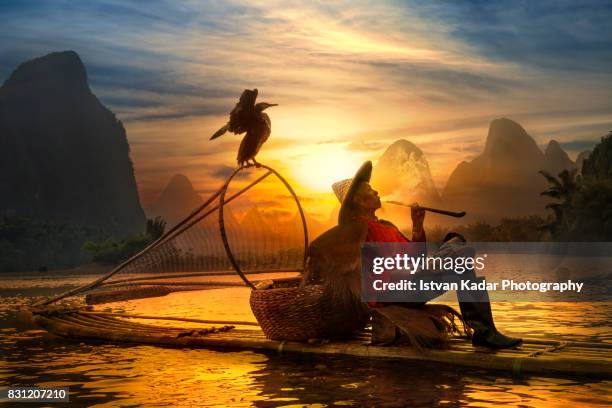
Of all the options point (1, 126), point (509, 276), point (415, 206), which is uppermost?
point (1, 126)

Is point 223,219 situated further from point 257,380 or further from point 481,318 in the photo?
point 481,318

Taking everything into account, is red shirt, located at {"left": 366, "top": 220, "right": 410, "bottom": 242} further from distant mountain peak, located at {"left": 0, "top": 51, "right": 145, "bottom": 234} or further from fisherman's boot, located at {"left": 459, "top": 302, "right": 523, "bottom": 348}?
distant mountain peak, located at {"left": 0, "top": 51, "right": 145, "bottom": 234}

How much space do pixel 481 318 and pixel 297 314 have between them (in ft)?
7.06

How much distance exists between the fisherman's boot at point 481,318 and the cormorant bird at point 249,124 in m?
3.65

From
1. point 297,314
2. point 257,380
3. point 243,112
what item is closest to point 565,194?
point 243,112

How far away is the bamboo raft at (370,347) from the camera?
301 inches

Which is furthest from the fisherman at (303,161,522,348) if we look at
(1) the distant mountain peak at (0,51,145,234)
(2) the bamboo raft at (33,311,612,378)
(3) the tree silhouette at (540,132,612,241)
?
(1) the distant mountain peak at (0,51,145,234)

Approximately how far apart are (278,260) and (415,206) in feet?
37.5

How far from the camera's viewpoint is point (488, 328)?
8.40 meters

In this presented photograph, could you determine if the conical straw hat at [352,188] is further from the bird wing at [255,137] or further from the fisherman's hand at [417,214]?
the bird wing at [255,137]

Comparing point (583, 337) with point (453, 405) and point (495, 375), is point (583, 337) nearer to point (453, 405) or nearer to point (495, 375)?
point (495, 375)

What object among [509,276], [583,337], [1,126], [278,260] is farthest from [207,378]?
[1,126]

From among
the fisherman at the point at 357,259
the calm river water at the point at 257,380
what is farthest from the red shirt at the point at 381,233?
the calm river water at the point at 257,380

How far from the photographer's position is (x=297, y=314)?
9.42m
